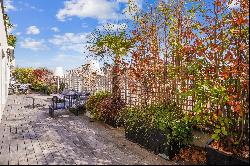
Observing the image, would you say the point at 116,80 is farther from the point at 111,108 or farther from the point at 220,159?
the point at 220,159

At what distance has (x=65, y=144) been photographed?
279 inches

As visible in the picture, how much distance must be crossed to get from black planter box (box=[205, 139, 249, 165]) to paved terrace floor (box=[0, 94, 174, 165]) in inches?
34.6

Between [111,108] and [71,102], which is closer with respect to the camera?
[111,108]

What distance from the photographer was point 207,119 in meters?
6.11

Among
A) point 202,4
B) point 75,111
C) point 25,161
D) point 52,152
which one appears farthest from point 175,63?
point 75,111

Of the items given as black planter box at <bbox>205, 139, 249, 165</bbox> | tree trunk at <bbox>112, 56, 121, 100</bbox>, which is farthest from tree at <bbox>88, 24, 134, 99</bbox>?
black planter box at <bbox>205, 139, 249, 165</bbox>

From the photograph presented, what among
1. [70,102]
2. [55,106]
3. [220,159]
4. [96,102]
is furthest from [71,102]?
[220,159]

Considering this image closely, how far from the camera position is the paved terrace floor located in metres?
5.97

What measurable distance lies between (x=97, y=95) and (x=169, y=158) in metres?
4.95

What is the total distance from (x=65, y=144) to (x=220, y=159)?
3.54 meters

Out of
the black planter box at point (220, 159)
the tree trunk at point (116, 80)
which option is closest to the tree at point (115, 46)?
the tree trunk at point (116, 80)

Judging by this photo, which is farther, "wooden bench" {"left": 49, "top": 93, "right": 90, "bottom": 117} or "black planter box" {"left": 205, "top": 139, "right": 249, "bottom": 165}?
"wooden bench" {"left": 49, "top": 93, "right": 90, "bottom": 117}

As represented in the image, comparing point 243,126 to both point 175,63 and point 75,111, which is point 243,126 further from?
point 75,111

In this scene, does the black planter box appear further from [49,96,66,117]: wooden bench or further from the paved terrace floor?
[49,96,66,117]: wooden bench
